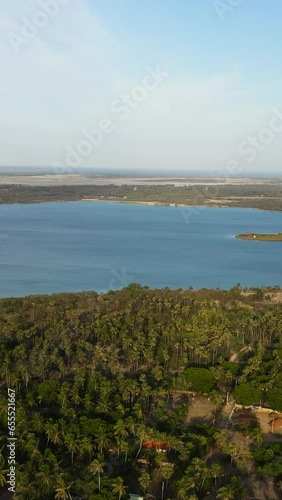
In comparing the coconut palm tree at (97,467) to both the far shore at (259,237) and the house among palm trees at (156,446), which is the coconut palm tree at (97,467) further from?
the far shore at (259,237)

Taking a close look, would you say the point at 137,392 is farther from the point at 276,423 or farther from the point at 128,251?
the point at 128,251

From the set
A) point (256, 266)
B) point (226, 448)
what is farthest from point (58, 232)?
point (226, 448)

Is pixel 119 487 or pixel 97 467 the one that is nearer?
pixel 119 487

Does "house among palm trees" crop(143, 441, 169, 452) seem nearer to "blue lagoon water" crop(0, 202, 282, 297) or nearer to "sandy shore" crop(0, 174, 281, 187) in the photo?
"blue lagoon water" crop(0, 202, 282, 297)

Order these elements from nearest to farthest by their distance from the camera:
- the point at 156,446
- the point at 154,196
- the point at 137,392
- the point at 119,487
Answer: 1. the point at 119,487
2. the point at 156,446
3. the point at 137,392
4. the point at 154,196

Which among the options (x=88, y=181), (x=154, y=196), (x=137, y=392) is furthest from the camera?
(x=88, y=181)

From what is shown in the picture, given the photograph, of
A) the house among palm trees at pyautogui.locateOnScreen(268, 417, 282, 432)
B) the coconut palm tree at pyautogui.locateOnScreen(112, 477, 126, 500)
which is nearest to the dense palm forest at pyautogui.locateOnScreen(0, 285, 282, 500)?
the coconut palm tree at pyautogui.locateOnScreen(112, 477, 126, 500)

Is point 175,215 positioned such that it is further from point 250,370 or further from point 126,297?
point 250,370

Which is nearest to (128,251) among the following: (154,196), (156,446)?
(156,446)
